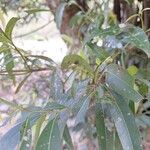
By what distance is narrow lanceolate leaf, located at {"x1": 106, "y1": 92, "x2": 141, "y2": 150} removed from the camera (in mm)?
625

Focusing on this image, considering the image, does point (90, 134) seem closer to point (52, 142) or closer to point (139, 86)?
point (139, 86)

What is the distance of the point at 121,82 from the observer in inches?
25.9

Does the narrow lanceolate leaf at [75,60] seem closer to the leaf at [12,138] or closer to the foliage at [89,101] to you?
the foliage at [89,101]

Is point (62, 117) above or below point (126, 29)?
below

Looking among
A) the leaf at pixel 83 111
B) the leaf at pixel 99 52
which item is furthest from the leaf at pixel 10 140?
the leaf at pixel 99 52

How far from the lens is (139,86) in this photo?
33.5 inches

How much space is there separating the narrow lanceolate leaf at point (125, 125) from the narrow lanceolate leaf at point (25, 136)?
15 cm

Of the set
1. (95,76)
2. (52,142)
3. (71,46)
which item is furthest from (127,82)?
(71,46)

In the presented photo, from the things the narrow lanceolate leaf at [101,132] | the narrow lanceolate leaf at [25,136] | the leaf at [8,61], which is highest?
the leaf at [8,61]

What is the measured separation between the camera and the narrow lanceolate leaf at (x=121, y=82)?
0.64 m

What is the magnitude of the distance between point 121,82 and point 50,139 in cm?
16

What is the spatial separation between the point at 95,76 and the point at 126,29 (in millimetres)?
115

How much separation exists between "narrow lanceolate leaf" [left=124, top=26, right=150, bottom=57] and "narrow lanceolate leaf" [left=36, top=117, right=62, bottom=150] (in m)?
0.20

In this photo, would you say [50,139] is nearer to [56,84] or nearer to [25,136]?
[25,136]
